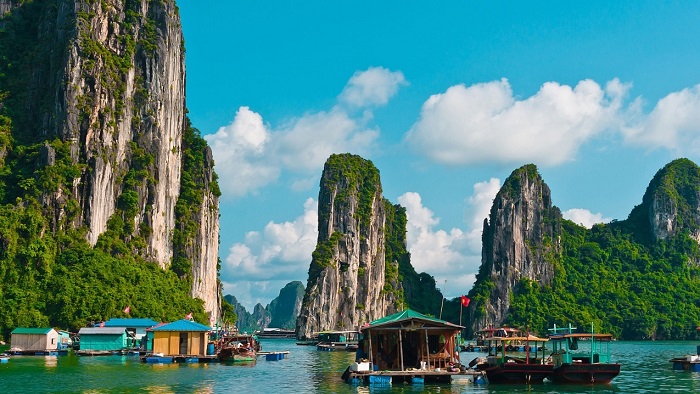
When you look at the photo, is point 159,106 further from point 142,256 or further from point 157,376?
point 157,376

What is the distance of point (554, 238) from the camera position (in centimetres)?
19762

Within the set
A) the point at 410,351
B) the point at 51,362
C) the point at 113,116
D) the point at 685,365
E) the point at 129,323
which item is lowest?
the point at 685,365

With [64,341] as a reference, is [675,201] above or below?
above

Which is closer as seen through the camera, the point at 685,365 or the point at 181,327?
the point at 685,365

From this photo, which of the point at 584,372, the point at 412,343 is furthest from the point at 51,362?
the point at 584,372

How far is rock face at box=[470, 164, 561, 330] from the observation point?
18412 centimetres

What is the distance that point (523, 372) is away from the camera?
46812mm

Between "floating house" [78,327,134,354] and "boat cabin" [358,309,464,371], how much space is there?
36882mm

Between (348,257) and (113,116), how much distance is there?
71.4 metres

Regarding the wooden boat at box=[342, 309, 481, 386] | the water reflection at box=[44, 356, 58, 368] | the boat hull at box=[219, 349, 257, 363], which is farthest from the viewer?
the boat hull at box=[219, 349, 257, 363]

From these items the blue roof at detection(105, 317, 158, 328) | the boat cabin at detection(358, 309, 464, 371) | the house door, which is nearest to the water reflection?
the house door

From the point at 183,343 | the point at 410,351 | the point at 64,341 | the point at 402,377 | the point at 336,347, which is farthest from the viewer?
the point at 336,347

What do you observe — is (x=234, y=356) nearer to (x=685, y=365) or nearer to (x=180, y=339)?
(x=180, y=339)

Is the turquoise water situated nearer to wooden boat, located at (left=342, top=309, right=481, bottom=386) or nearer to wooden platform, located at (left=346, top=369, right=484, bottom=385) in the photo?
wooden platform, located at (left=346, top=369, right=484, bottom=385)
